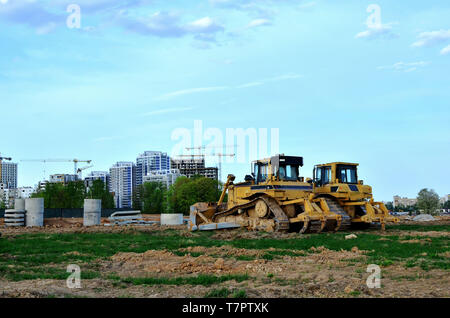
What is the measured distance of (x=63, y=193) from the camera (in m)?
96.4

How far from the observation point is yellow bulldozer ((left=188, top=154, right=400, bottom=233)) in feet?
88.9

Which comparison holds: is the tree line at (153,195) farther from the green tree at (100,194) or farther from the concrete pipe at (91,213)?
the concrete pipe at (91,213)

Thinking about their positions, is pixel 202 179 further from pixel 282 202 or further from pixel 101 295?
pixel 101 295

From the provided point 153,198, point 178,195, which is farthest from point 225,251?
point 153,198

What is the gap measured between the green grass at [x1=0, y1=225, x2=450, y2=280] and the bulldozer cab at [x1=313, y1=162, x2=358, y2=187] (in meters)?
6.22

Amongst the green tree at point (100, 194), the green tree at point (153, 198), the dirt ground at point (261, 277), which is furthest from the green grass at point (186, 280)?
the green tree at point (100, 194)

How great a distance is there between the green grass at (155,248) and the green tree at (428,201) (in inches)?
1877

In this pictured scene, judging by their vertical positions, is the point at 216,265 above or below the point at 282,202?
below

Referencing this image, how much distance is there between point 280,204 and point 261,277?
15.5 m

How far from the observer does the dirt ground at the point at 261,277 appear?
11.0 meters

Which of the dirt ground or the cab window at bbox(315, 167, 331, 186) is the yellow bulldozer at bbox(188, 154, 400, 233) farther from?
the dirt ground

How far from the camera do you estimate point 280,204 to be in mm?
28469
